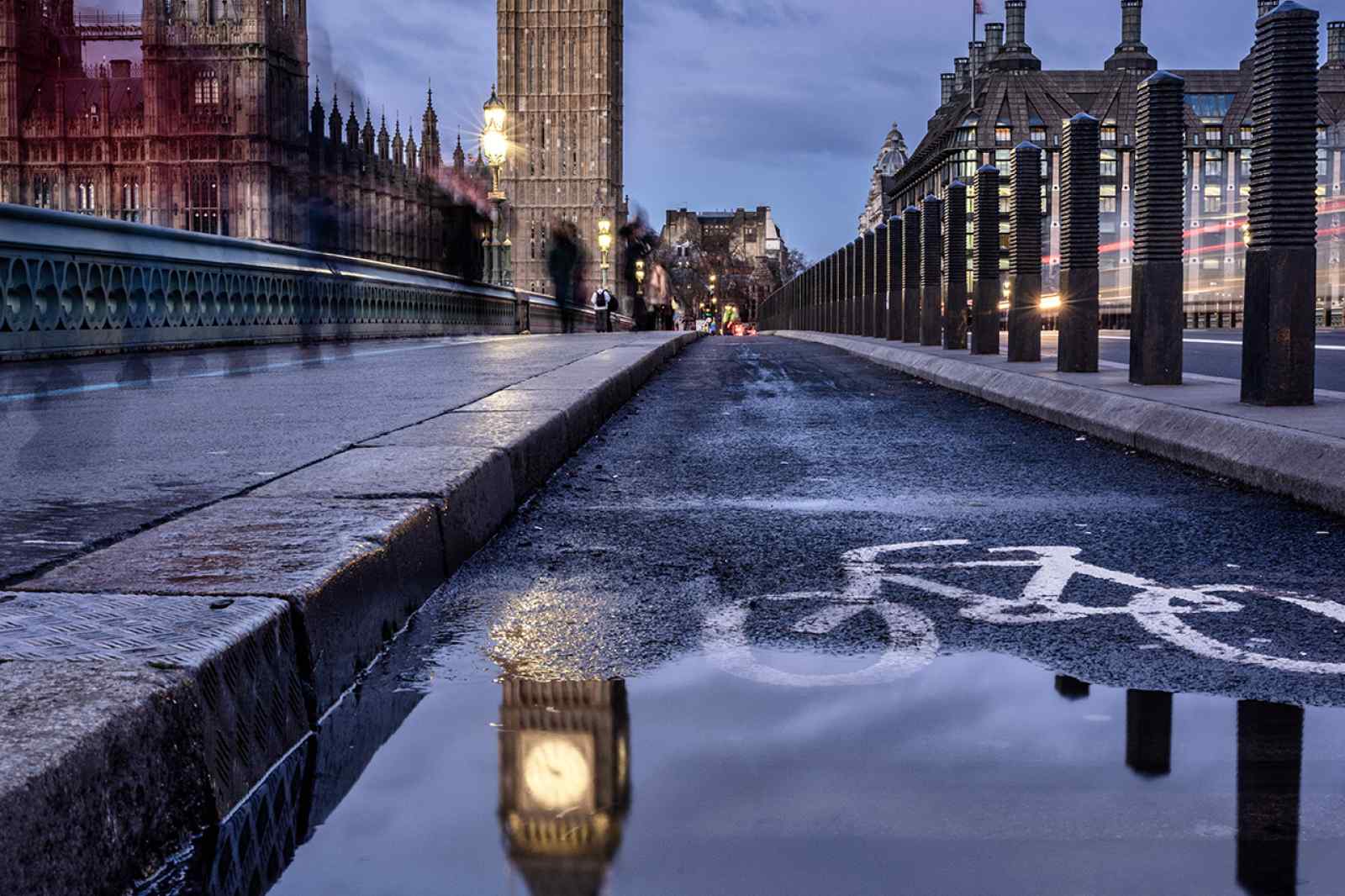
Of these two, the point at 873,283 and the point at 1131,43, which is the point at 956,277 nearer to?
the point at 873,283

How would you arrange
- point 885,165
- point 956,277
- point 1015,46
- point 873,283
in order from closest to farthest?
point 956,277 → point 873,283 → point 1015,46 → point 885,165

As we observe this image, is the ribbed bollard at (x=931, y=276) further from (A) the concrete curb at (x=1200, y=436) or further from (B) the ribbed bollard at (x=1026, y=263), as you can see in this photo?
(A) the concrete curb at (x=1200, y=436)

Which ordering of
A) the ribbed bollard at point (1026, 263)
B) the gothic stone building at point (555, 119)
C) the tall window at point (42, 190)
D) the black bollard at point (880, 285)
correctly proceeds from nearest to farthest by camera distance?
the ribbed bollard at point (1026, 263)
the black bollard at point (880, 285)
the tall window at point (42, 190)
the gothic stone building at point (555, 119)

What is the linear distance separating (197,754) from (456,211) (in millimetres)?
31097

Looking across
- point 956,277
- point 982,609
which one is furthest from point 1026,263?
point 982,609

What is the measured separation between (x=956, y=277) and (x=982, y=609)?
1564 cm

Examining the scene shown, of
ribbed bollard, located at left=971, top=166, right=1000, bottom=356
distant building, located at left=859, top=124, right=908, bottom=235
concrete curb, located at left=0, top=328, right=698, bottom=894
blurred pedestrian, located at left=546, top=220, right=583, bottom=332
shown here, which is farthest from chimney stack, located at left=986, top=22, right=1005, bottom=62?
concrete curb, located at left=0, top=328, right=698, bottom=894

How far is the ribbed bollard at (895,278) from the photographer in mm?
24484

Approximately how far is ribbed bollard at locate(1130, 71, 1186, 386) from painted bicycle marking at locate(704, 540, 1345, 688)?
17.3 feet

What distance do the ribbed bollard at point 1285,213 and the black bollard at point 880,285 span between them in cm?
1946

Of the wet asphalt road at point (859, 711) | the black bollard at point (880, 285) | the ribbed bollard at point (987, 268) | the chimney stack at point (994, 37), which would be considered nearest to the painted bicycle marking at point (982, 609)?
the wet asphalt road at point (859, 711)

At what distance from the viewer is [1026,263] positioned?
13.7m

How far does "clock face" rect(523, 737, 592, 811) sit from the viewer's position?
2240mm

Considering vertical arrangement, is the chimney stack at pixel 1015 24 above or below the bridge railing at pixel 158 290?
above
